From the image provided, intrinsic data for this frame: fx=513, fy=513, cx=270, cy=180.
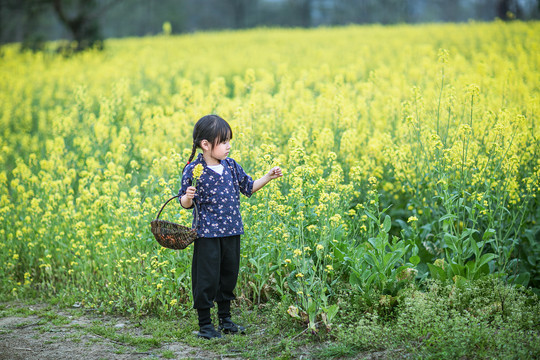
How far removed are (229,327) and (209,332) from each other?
0.58 ft

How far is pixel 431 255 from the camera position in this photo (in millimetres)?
4820

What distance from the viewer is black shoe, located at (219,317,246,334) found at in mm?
4227

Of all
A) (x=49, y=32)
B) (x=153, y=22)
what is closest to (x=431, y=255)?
(x=153, y=22)

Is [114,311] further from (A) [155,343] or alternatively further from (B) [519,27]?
(B) [519,27]

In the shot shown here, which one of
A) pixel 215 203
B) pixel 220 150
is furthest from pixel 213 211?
pixel 220 150

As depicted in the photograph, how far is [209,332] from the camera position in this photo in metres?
4.14

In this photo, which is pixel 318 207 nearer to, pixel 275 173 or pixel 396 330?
pixel 275 173

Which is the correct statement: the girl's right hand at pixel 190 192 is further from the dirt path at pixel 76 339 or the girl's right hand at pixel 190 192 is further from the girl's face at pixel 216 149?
the dirt path at pixel 76 339

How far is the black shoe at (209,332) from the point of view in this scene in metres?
4.13

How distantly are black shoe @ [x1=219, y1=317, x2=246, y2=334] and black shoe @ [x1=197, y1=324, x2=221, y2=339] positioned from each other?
3.2 inches

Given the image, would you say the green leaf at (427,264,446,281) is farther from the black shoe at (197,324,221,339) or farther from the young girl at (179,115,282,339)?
the black shoe at (197,324,221,339)

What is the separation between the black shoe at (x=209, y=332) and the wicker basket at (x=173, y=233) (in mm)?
757

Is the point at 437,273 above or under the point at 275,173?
under

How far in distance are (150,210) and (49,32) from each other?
1793 inches
